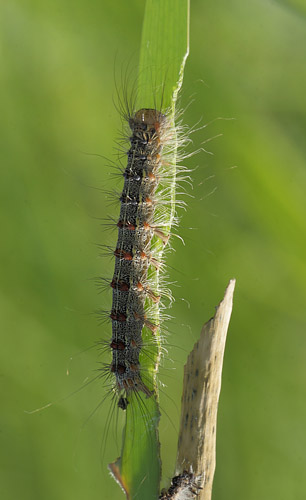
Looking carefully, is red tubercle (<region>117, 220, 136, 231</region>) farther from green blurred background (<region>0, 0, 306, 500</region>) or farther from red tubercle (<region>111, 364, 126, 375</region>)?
green blurred background (<region>0, 0, 306, 500</region>)

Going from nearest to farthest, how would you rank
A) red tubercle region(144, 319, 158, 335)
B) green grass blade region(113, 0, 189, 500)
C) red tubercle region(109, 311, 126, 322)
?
green grass blade region(113, 0, 189, 500), red tubercle region(144, 319, 158, 335), red tubercle region(109, 311, 126, 322)

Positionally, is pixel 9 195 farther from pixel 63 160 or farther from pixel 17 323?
pixel 17 323

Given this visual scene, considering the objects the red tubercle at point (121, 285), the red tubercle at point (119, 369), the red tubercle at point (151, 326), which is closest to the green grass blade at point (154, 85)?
the red tubercle at point (151, 326)

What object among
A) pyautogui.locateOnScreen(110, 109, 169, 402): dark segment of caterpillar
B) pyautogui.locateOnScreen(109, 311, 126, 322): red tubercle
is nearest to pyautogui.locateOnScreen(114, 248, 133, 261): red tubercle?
pyautogui.locateOnScreen(110, 109, 169, 402): dark segment of caterpillar

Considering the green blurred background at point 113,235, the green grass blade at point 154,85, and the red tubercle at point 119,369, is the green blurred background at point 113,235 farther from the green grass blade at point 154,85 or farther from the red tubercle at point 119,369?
the green grass blade at point 154,85

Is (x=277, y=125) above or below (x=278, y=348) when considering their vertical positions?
above

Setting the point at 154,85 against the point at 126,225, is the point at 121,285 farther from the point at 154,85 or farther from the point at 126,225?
the point at 154,85

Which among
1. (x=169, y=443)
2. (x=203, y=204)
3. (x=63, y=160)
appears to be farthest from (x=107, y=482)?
(x=63, y=160)

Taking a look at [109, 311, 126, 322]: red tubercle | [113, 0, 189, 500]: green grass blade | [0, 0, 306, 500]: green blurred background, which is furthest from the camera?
[0, 0, 306, 500]: green blurred background
